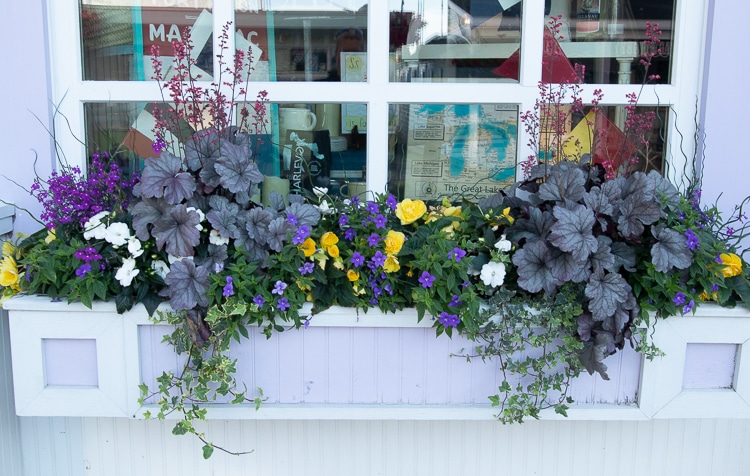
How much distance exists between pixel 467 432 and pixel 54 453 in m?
1.34

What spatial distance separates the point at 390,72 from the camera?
2.19 metres

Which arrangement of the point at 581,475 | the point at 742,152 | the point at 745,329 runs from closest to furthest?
the point at 745,329, the point at 742,152, the point at 581,475

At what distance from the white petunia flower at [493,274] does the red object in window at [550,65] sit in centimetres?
69

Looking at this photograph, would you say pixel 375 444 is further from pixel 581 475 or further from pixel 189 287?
pixel 189 287

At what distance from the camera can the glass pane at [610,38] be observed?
2174 mm

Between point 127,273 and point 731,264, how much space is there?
1630 mm

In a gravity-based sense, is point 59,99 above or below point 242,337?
above

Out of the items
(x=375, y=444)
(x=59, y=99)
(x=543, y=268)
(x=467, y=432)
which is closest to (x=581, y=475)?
(x=467, y=432)

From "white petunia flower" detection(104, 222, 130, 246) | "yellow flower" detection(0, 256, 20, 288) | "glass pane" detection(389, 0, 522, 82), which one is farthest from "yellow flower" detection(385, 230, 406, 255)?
"yellow flower" detection(0, 256, 20, 288)

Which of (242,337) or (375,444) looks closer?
(242,337)

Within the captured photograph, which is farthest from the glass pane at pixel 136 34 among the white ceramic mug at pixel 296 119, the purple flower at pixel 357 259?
the purple flower at pixel 357 259

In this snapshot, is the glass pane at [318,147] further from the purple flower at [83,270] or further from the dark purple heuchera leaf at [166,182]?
the purple flower at [83,270]

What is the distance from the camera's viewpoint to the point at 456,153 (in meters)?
2.28

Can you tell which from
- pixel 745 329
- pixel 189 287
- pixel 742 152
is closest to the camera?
pixel 189 287
